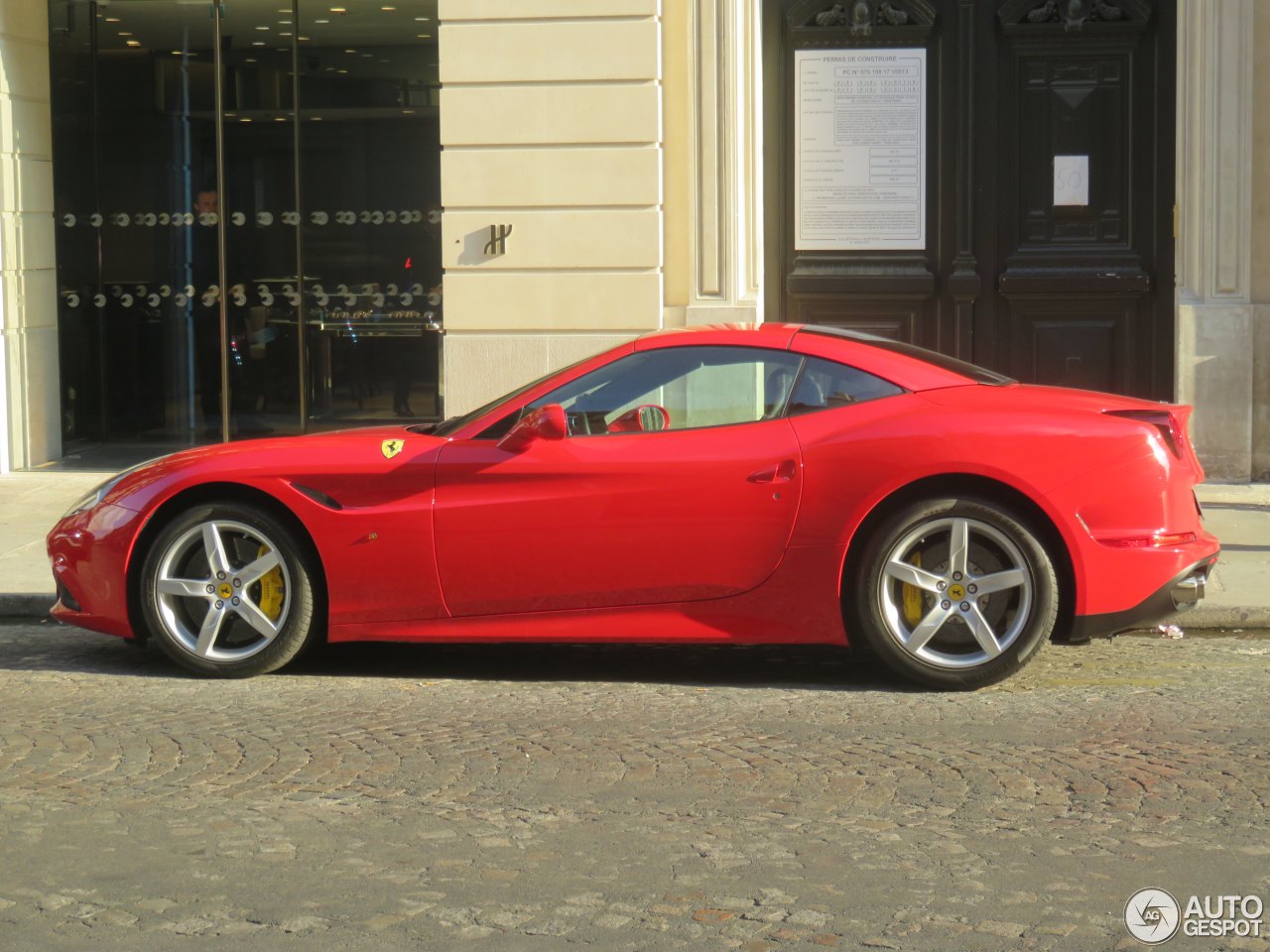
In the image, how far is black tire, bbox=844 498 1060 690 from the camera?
661 centimetres

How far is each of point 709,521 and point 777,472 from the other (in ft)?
1.00

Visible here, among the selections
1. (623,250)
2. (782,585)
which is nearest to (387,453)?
(782,585)

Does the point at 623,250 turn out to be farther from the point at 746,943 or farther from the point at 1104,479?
the point at 746,943

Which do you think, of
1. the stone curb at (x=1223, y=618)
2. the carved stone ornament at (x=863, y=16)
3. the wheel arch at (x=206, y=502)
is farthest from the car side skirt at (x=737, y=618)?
the carved stone ornament at (x=863, y=16)

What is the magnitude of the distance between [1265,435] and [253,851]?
9.38 meters

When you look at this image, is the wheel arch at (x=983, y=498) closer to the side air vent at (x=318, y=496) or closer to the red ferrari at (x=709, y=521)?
the red ferrari at (x=709, y=521)

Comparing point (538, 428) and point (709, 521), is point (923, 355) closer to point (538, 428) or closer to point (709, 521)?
point (709, 521)

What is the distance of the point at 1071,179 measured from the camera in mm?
12938

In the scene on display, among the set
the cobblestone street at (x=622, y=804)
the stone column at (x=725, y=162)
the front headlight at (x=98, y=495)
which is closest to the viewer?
the cobblestone street at (x=622, y=804)

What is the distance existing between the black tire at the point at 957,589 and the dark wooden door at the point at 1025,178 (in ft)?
21.6

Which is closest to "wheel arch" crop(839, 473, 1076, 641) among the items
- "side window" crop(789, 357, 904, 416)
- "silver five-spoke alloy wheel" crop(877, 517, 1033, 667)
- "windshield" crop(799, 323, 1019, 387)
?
"silver five-spoke alloy wheel" crop(877, 517, 1033, 667)

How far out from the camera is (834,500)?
6625mm

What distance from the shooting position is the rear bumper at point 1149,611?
664 cm

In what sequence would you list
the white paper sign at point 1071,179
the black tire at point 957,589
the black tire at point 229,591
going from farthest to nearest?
the white paper sign at point 1071,179 < the black tire at point 229,591 < the black tire at point 957,589
